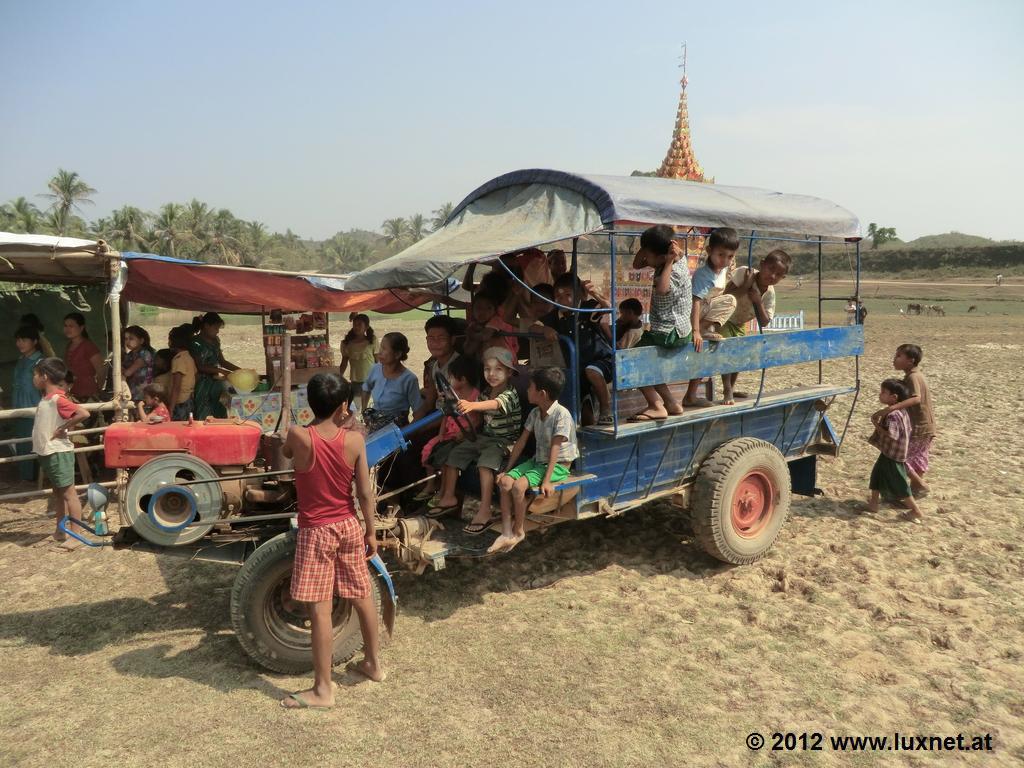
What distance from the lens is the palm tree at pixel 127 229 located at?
48000 mm

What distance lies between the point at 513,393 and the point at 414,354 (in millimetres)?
14471

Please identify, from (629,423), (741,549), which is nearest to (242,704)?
(629,423)

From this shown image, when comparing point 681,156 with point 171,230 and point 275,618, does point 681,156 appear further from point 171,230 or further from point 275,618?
point 171,230

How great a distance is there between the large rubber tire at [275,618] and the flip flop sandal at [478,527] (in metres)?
0.68

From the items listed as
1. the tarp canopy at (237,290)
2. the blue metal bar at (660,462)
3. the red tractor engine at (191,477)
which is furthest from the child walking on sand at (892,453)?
the red tractor engine at (191,477)

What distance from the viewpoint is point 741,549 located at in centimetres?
493

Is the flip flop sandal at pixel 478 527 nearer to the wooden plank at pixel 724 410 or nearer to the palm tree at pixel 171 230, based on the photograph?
the wooden plank at pixel 724 410

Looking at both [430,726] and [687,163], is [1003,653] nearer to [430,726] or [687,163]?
[430,726]

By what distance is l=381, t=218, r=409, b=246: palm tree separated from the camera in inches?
3253

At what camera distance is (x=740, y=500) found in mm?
5102

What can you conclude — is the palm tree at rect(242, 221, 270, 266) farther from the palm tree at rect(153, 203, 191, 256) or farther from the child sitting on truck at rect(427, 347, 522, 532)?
the child sitting on truck at rect(427, 347, 522, 532)

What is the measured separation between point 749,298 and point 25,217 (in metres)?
51.4

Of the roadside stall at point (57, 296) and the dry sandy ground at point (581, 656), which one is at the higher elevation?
the roadside stall at point (57, 296)

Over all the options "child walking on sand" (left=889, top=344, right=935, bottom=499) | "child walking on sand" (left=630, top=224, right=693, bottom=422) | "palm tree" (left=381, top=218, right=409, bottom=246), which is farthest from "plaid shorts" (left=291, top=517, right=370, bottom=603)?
"palm tree" (left=381, top=218, right=409, bottom=246)
